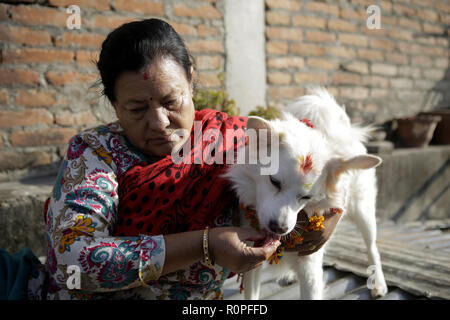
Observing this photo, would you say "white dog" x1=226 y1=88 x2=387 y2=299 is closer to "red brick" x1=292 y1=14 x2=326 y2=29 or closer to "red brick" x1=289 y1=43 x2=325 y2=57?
"red brick" x1=289 y1=43 x2=325 y2=57

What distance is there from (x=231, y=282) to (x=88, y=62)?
94.0 inches

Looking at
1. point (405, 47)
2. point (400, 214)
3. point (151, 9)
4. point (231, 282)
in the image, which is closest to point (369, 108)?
point (405, 47)

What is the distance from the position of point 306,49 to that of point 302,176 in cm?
385

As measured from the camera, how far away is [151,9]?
3.53m

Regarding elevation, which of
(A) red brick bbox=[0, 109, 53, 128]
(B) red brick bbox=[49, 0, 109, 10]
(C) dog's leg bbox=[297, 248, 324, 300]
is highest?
(B) red brick bbox=[49, 0, 109, 10]

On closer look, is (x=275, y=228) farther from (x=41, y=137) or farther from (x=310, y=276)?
(x=41, y=137)

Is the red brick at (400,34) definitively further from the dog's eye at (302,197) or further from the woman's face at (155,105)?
the woman's face at (155,105)

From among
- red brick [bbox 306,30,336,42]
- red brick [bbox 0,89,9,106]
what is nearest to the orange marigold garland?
red brick [bbox 0,89,9,106]

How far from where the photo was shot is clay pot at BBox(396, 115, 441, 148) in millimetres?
5535

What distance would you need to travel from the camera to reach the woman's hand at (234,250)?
4.34ft

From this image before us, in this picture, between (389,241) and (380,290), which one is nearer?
(380,290)

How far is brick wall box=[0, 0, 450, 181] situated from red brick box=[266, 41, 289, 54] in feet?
0.04

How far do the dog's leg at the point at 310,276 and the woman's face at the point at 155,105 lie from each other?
3.16ft
